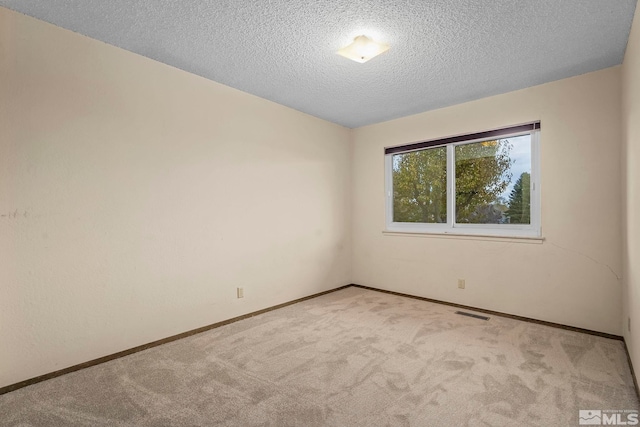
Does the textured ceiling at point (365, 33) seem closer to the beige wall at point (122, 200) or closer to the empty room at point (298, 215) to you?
the empty room at point (298, 215)

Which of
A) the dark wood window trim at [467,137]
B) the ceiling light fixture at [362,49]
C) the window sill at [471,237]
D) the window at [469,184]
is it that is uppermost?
the ceiling light fixture at [362,49]

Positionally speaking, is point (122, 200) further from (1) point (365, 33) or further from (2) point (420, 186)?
(2) point (420, 186)

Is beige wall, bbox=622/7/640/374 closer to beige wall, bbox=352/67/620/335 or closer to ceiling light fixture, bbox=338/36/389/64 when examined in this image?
beige wall, bbox=352/67/620/335

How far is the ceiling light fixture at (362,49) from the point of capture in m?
2.38

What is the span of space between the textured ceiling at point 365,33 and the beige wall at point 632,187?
247 mm

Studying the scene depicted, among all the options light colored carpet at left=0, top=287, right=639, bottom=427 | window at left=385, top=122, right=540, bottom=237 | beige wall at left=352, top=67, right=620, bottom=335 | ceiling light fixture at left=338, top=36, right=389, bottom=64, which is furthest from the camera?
window at left=385, top=122, right=540, bottom=237

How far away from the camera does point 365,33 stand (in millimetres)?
2342

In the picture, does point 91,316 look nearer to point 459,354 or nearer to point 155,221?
point 155,221

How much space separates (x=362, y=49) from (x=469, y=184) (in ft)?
Result: 7.47

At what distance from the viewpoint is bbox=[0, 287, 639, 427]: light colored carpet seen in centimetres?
180

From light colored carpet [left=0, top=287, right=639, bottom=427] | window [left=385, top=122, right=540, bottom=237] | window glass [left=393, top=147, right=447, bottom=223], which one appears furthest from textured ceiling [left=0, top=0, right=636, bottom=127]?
light colored carpet [left=0, top=287, right=639, bottom=427]

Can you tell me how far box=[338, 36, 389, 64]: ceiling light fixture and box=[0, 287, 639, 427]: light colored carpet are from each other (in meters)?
2.33

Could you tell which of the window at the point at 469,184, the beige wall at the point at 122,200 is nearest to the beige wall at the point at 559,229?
the window at the point at 469,184

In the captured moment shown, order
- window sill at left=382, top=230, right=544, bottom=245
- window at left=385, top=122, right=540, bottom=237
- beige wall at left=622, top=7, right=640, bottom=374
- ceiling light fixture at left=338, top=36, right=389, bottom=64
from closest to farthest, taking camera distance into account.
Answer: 1. beige wall at left=622, top=7, right=640, bottom=374
2. ceiling light fixture at left=338, top=36, right=389, bottom=64
3. window sill at left=382, top=230, right=544, bottom=245
4. window at left=385, top=122, right=540, bottom=237
